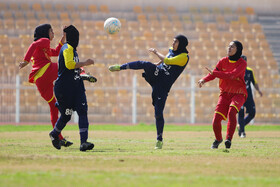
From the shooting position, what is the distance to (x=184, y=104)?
24.8 m

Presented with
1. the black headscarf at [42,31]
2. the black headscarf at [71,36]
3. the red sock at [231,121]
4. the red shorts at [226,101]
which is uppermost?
the black headscarf at [42,31]

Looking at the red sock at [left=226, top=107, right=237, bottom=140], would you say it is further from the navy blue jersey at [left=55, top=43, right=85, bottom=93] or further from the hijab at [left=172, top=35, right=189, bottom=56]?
the navy blue jersey at [left=55, top=43, right=85, bottom=93]

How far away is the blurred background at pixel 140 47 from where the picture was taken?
2434 centimetres

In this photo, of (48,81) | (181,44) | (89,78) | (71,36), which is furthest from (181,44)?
(48,81)

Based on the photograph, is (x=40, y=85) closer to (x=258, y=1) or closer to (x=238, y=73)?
(x=238, y=73)

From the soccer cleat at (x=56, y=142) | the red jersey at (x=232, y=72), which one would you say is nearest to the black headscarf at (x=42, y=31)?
the soccer cleat at (x=56, y=142)

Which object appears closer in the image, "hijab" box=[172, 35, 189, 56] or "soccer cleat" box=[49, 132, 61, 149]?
"soccer cleat" box=[49, 132, 61, 149]

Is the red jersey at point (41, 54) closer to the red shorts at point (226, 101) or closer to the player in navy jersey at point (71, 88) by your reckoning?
the player in navy jersey at point (71, 88)

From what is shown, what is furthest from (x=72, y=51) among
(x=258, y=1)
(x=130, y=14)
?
(x=258, y=1)

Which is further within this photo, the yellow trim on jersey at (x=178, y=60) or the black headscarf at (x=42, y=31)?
the black headscarf at (x=42, y=31)

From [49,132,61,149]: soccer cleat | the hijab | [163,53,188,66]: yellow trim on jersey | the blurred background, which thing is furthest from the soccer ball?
the blurred background

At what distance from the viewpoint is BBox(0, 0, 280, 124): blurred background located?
2434 centimetres

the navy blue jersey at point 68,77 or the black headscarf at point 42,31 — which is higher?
the black headscarf at point 42,31

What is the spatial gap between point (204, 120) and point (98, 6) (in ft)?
38.6
